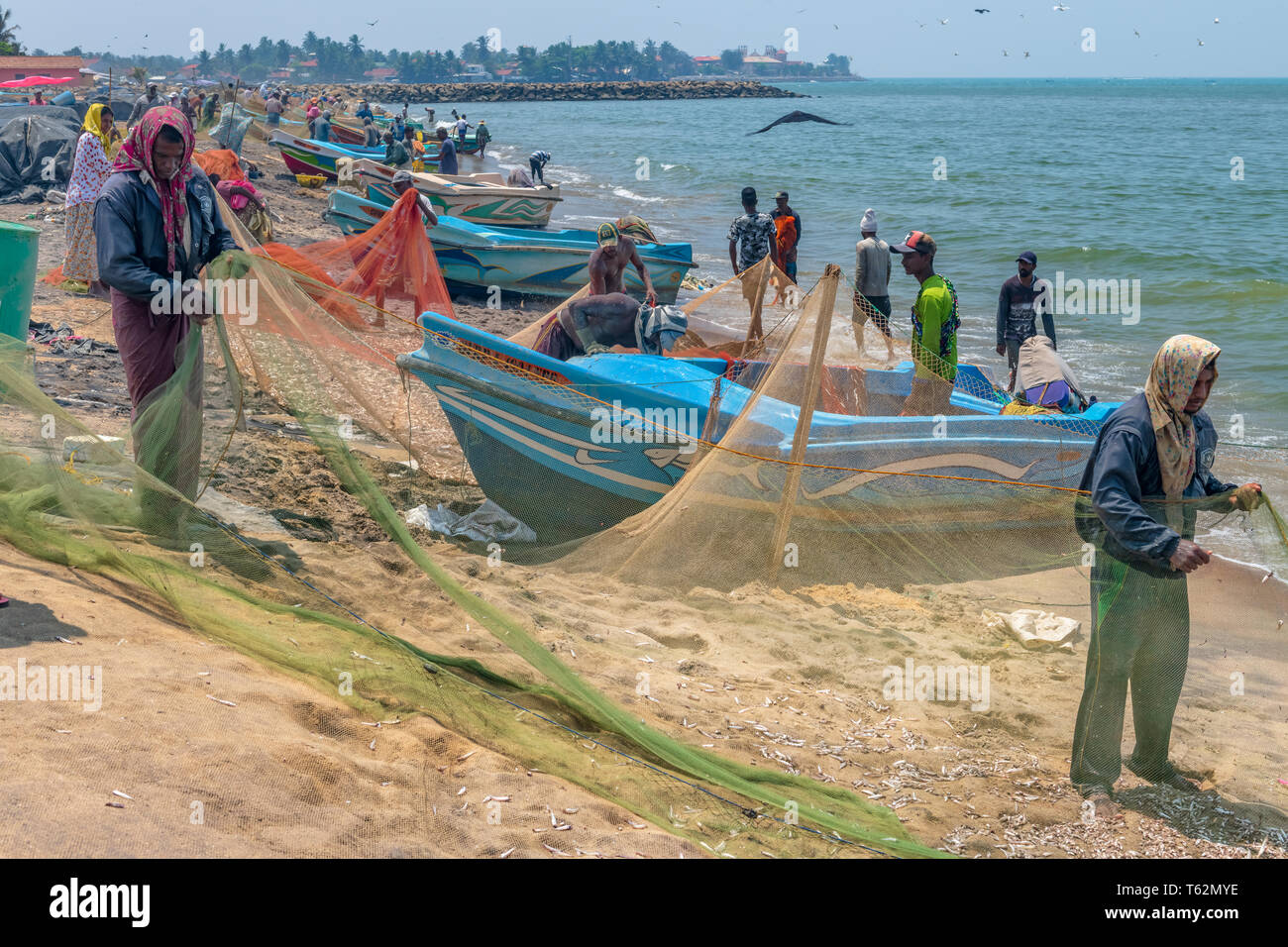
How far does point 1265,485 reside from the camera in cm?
934

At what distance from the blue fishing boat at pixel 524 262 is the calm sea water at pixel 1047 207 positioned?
305 cm

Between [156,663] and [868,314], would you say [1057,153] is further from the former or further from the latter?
[156,663]

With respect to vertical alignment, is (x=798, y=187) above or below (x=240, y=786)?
above

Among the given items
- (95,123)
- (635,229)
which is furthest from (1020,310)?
(95,123)

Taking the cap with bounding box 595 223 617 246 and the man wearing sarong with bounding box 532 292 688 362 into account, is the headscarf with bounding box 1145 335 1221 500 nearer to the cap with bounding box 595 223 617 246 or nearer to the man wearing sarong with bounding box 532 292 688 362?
the man wearing sarong with bounding box 532 292 688 362

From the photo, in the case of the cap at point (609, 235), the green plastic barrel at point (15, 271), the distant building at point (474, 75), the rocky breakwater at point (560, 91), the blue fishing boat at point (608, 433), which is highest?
the distant building at point (474, 75)

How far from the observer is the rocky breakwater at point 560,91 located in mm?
119188

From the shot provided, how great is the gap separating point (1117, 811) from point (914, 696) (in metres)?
0.94

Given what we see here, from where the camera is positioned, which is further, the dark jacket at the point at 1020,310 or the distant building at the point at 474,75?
the distant building at the point at 474,75

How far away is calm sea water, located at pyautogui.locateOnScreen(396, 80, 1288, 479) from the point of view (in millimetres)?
15805

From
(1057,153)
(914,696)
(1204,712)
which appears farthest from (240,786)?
(1057,153)

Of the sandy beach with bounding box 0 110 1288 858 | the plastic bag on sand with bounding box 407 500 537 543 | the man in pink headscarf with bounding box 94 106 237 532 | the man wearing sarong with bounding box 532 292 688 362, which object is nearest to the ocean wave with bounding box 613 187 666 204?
the man wearing sarong with bounding box 532 292 688 362

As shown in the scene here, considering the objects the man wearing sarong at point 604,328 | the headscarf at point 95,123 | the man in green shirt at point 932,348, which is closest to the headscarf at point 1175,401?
the man in green shirt at point 932,348

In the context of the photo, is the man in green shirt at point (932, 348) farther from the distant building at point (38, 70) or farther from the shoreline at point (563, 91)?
the shoreline at point (563, 91)
